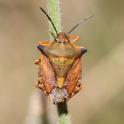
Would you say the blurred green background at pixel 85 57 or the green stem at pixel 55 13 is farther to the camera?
the blurred green background at pixel 85 57

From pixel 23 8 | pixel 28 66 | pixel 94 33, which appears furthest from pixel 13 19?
pixel 94 33

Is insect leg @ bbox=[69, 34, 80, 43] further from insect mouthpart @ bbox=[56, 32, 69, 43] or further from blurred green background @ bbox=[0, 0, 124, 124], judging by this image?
blurred green background @ bbox=[0, 0, 124, 124]

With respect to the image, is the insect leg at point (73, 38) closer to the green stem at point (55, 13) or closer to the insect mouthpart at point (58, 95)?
the insect mouthpart at point (58, 95)

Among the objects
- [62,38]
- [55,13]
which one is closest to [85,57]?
[62,38]

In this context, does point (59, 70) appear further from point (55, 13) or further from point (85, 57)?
point (85, 57)

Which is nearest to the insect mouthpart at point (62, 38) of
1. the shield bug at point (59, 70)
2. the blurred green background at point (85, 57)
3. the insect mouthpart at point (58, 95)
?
the shield bug at point (59, 70)

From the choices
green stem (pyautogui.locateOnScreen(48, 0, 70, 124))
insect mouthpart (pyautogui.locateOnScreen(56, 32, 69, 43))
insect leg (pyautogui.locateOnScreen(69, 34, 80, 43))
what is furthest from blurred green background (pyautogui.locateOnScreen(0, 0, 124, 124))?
green stem (pyautogui.locateOnScreen(48, 0, 70, 124))

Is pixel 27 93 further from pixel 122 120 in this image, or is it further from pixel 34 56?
pixel 122 120
